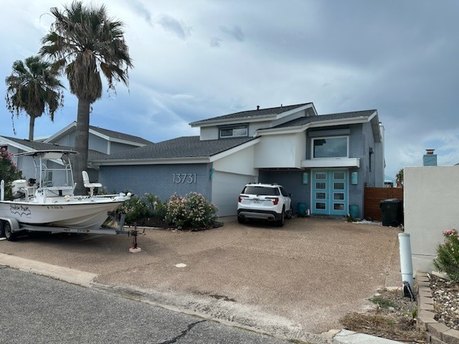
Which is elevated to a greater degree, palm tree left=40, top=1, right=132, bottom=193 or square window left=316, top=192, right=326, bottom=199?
palm tree left=40, top=1, right=132, bottom=193

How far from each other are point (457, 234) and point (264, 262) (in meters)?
4.04

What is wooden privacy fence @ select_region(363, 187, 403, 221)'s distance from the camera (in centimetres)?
1798

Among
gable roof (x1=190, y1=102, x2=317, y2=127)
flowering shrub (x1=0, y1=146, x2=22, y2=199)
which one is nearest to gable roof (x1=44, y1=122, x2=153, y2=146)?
gable roof (x1=190, y1=102, x2=317, y2=127)

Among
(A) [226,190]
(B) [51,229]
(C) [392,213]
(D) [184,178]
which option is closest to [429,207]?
(C) [392,213]

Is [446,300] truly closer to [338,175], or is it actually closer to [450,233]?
[450,233]

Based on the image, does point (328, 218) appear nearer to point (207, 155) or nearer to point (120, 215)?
point (207, 155)

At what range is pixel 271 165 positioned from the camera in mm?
19047

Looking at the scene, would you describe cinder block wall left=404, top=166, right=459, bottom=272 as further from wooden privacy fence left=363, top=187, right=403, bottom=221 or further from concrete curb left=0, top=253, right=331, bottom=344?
wooden privacy fence left=363, top=187, right=403, bottom=221

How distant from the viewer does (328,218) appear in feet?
61.2

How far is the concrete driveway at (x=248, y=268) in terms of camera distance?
5.86 metres

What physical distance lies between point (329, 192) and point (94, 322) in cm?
1574

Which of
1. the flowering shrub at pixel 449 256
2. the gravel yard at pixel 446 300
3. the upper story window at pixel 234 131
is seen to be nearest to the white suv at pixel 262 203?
the upper story window at pixel 234 131

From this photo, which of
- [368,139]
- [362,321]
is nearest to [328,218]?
[368,139]

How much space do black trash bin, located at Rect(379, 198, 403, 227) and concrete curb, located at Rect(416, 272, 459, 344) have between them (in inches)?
419
